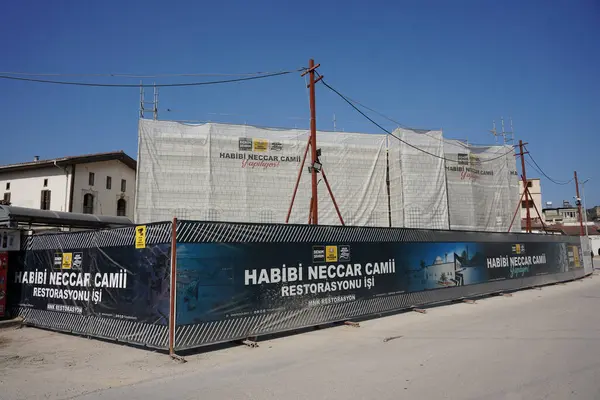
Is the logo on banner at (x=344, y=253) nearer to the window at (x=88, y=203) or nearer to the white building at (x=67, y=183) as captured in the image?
the white building at (x=67, y=183)

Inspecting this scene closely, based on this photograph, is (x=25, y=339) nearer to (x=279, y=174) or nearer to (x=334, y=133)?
(x=279, y=174)

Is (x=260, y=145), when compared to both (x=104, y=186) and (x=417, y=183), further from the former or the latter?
(x=104, y=186)

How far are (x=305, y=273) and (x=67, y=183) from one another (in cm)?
2696

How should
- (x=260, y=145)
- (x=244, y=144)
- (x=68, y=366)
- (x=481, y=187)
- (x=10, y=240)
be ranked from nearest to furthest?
(x=68, y=366)
(x=10, y=240)
(x=244, y=144)
(x=260, y=145)
(x=481, y=187)

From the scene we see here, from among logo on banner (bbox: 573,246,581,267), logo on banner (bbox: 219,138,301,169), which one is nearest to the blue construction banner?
logo on banner (bbox: 219,138,301,169)

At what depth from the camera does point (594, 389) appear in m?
5.04

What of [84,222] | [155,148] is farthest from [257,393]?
[155,148]

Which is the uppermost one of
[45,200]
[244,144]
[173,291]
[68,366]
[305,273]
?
[244,144]

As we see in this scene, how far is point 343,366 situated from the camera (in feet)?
21.0

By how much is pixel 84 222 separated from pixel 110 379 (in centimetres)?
774

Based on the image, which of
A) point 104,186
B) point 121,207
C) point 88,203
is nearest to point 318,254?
point 88,203

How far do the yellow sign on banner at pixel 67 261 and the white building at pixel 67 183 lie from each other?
22.9 m

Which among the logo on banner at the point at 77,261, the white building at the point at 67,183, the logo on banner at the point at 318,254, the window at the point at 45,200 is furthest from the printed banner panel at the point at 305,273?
the window at the point at 45,200

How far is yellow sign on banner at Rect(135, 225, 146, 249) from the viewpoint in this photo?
785 centimetres
